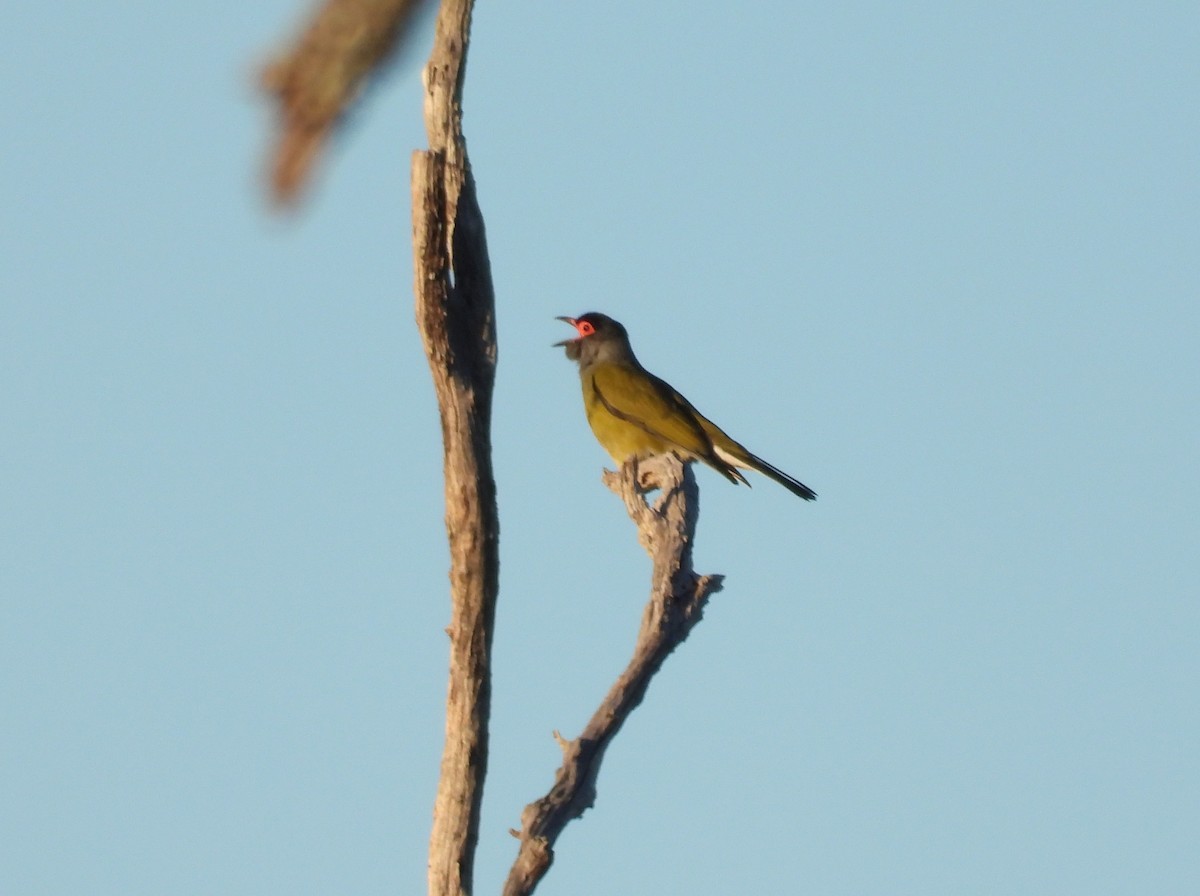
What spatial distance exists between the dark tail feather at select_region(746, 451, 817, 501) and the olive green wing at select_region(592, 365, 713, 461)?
0.39m

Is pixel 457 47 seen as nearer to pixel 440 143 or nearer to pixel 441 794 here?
pixel 440 143

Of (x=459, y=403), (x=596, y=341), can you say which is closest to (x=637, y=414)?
(x=596, y=341)

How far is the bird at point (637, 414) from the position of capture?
32.8 feet

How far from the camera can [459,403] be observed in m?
5.27

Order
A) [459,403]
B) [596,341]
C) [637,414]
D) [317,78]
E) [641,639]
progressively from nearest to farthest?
[317,78]
[459,403]
[641,639]
[637,414]
[596,341]

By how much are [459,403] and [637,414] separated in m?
4.93

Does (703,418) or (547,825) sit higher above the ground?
(703,418)

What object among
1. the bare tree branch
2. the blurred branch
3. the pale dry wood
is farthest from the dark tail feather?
the blurred branch

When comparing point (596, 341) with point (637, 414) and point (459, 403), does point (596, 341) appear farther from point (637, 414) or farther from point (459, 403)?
point (459, 403)

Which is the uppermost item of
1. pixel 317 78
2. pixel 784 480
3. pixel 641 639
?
pixel 784 480

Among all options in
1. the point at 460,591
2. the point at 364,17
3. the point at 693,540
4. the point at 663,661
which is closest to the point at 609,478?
the point at 693,540

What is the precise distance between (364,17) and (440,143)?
4.77ft

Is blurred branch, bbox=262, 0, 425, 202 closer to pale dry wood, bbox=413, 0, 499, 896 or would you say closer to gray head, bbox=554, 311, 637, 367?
pale dry wood, bbox=413, 0, 499, 896

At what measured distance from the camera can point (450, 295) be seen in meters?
5.20
